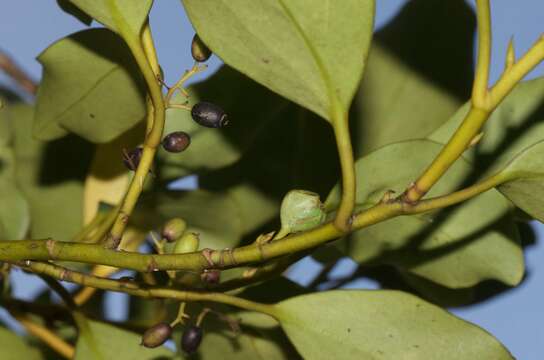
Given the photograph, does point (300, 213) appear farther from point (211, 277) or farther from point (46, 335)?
point (46, 335)

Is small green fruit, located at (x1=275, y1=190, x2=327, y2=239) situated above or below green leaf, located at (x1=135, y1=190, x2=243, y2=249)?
above

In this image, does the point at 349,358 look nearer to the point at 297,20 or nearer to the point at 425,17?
the point at 297,20

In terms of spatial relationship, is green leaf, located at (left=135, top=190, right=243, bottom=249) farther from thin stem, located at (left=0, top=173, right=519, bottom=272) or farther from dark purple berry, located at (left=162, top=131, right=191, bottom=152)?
thin stem, located at (left=0, top=173, right=519, bottom=272)

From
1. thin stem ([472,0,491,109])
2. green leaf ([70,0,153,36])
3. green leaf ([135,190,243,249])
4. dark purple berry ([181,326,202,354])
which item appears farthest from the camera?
green leaf ([135,190,243,249])

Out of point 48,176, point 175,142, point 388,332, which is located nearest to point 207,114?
point 175,142

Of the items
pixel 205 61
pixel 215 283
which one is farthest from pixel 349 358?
pixel 205 61

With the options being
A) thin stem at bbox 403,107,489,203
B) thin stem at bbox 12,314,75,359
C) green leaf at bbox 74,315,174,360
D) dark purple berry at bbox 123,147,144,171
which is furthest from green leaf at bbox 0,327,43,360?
thin stem at bbox 403,107,489,203
